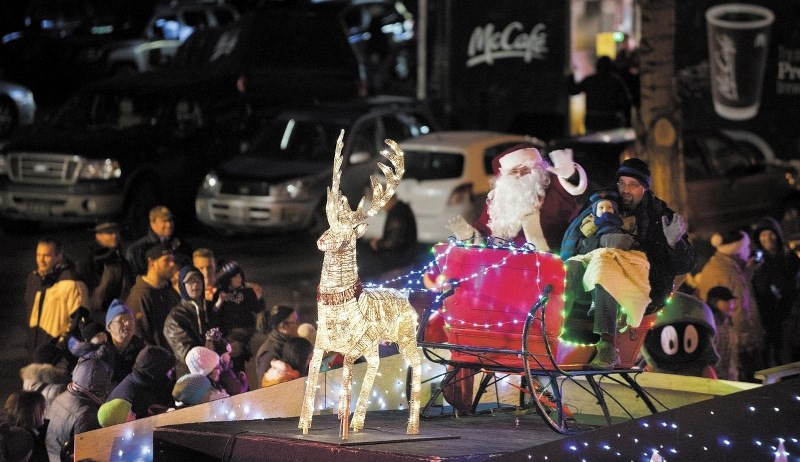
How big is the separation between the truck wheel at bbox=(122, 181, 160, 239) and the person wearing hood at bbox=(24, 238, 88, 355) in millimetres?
7479

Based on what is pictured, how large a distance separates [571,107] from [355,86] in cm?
342

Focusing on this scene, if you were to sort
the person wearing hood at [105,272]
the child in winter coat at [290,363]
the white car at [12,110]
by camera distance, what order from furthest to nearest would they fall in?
the white car at [12,110] → the person wearing hood at [105,272] → the child in winter coat at [290,363]

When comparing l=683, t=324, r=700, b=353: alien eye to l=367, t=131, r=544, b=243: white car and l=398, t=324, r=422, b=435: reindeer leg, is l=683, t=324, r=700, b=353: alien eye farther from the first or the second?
l=367, t=131, r=544, b=243: white car

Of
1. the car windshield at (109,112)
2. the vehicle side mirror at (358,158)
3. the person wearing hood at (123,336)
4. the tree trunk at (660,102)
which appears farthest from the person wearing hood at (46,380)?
the car windshield at (109,112)

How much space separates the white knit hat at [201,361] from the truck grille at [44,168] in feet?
32.7

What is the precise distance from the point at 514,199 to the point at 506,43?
1487 centimetres

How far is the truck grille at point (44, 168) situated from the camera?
19.4 m

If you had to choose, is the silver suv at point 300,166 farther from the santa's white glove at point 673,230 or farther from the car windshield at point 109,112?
the santa's white glove at point 673,230

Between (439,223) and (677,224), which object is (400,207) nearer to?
(439,223)

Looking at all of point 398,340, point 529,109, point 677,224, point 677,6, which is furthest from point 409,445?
point 529,109


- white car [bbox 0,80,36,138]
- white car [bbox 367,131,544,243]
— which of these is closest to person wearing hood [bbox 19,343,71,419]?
white car [bbox 367,131,544,243]

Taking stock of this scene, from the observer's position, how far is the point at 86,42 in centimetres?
3053

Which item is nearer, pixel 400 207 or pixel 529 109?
pixel 400 207

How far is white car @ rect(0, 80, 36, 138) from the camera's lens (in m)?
26.1
